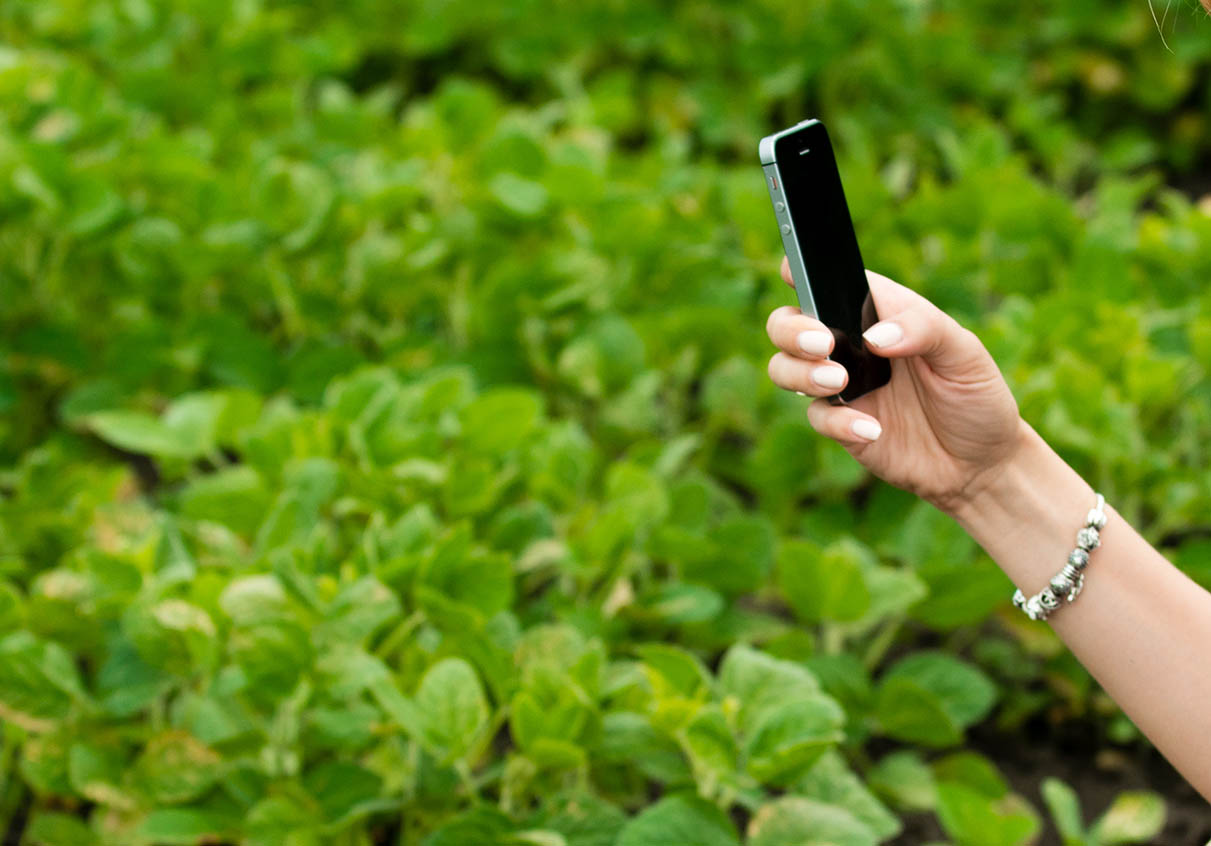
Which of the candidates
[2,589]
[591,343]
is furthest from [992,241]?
[2,589]

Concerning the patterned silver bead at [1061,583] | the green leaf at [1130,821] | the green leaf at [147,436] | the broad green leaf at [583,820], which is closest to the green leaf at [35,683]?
the green leaf at [147,436]

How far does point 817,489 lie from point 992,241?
729mm

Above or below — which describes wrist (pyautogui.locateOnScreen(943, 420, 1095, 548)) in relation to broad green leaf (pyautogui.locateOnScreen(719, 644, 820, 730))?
above

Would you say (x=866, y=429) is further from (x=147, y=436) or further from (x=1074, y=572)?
(x=147, y=436)

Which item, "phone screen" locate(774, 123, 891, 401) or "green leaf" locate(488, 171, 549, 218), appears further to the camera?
"green leaf" locate(488, 171, 549, 218)

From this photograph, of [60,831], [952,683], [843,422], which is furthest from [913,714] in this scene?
[60,831]

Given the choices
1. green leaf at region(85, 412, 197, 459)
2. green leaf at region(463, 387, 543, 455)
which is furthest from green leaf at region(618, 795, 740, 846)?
green leaf at region(85, 412, 197, 459)

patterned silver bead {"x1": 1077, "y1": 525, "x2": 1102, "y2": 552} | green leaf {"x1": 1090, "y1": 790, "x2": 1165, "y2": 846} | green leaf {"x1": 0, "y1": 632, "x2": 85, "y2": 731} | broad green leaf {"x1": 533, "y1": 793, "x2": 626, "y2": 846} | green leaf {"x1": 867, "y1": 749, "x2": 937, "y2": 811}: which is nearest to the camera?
patterned silver bead {"x1": 1077, "y1": 525, "x2": 1102, "y2": 552}

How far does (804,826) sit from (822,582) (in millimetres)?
380

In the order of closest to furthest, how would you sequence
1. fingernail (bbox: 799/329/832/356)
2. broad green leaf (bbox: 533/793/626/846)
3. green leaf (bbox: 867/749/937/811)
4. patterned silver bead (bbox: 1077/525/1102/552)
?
fingernail (bbox: 799/329/832/356), patterned silver bead (bbox: 1077/525/1102/552), broad green leaf (bbox: 533/793/626/846), green leaf (bbox: 867/749/937/811)

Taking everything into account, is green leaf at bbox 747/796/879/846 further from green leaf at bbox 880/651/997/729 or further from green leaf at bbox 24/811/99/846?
green leaf at bbox 24/811/99/846

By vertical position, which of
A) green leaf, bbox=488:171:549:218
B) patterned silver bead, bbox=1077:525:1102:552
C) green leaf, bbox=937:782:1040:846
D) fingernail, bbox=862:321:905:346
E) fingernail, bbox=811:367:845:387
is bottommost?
green leaf, bbox=937:782:1040:846

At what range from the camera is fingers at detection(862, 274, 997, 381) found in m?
1.10

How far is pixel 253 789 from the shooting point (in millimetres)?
1402
